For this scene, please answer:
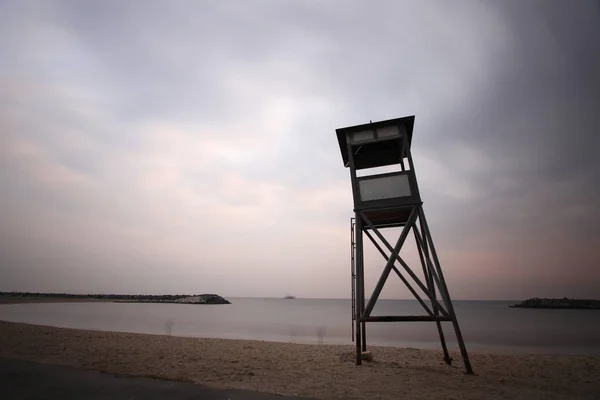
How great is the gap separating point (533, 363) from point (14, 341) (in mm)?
19586

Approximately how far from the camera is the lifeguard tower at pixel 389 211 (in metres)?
9.32

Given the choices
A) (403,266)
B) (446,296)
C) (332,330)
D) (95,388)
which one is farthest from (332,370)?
(332,330)

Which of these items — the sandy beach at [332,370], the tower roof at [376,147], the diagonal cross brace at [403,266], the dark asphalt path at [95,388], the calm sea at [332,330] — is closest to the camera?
the dark asphalt path at [95,388]

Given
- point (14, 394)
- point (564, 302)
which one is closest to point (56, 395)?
point (14, 394)

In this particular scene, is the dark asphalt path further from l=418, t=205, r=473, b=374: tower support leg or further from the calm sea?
the calm sea

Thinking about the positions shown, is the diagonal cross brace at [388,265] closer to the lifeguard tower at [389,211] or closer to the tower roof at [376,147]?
the lifeguard tower at [389,211]

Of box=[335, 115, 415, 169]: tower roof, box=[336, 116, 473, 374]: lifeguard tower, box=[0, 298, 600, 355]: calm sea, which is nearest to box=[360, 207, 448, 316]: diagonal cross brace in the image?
box=[336, 116, 473, 374]: lifeguard tower

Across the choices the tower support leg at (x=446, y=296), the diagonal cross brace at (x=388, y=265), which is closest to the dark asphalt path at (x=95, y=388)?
the diagonal cross brace at (x=388, y=265)

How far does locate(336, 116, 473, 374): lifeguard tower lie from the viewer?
9.32 meters

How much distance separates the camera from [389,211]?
10398 millimetres

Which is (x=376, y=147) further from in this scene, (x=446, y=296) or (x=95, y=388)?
(x=95, y=388)

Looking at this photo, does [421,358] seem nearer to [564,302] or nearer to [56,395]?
[56,395]

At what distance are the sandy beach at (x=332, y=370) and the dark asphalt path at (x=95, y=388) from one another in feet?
2.13

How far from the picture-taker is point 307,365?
31.5 feet
